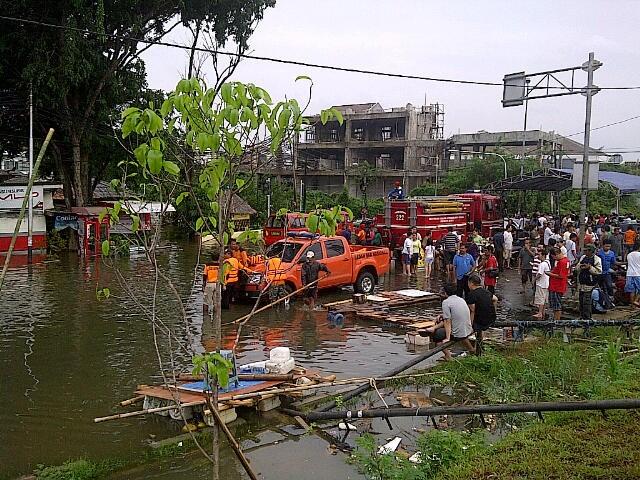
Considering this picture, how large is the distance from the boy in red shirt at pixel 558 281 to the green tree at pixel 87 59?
18331 millimetres

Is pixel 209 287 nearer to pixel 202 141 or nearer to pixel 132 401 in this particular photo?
pixel 132 401

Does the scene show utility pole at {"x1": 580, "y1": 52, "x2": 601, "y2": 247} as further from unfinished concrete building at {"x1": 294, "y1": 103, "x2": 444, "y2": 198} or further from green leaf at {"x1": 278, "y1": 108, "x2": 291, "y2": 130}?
unfinished concrete building at {"x1": 294, "y1": 103, "x2": 444, "y2": 198}

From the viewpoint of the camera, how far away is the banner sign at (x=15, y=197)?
28.4 m

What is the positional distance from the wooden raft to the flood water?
0.38m

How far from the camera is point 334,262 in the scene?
17.7 meters

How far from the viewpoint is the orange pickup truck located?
1631 centimetres

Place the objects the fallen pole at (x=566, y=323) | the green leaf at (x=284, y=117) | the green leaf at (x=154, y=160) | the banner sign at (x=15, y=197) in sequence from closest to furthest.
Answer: the green leaf at (x=154, y=160), the green leaf at (x=284, y=117), the fallen pole at (x=566, y=323), the banner sign at (x=15, y=197)

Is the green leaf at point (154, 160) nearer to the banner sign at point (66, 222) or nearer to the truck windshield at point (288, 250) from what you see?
the truck windshield at point (288, 250)

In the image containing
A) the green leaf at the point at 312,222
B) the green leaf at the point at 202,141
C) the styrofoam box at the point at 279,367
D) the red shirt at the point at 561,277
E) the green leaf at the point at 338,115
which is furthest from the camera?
the red shirt at the point at 561,277

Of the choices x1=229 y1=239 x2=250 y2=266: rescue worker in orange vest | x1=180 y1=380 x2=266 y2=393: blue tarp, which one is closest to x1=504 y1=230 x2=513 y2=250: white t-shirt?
x1=229 y1=239 x2=250 y2=266: rescue worker in orange vest

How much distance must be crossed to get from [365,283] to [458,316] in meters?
7.90

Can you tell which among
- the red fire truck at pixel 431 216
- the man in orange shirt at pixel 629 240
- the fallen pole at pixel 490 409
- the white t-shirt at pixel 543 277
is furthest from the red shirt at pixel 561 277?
the red fire truck at pixel 431 216

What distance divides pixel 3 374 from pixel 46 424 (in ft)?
9.09

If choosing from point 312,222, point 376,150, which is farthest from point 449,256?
point 376,150
